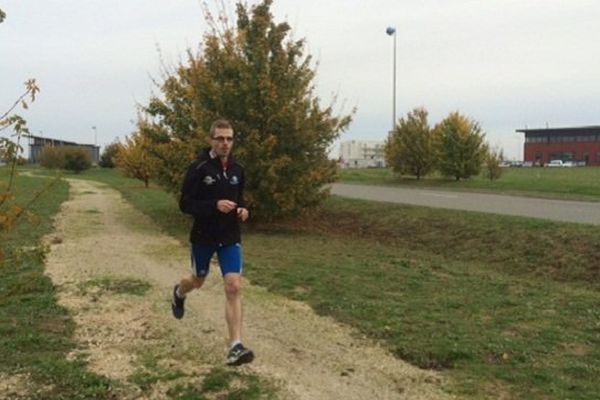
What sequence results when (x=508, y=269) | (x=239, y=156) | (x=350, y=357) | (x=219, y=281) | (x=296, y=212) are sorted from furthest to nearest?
(x=296, y=212) → (x=239, y=156) → (x=508, y=269) → (x=219, y=281) → (x=350, y=357)

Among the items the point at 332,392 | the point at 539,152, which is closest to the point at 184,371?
the point at 332,392

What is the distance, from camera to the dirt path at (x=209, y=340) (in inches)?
208

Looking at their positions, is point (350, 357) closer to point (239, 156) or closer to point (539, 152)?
point (239, 156)

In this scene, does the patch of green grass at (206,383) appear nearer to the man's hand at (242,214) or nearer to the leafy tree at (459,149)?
the man's hand at (242,214)

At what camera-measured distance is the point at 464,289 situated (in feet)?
31.5

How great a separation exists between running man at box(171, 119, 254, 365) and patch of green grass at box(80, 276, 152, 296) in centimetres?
324

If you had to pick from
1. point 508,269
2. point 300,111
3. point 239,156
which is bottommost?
point 508,269

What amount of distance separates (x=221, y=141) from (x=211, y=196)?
0.47 meters

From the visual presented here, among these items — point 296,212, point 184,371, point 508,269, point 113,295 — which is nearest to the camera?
point 184,371

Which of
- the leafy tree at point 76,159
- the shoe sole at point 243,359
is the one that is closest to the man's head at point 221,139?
the shoe sole at point 243,359

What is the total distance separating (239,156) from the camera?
1694 cm

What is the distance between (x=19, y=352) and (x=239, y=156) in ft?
36.7

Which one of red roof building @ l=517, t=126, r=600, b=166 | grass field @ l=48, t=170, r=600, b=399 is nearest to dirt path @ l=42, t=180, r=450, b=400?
grass field @ l=48, t=170, r=600, b=399

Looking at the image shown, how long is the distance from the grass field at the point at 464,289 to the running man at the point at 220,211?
1592mm
